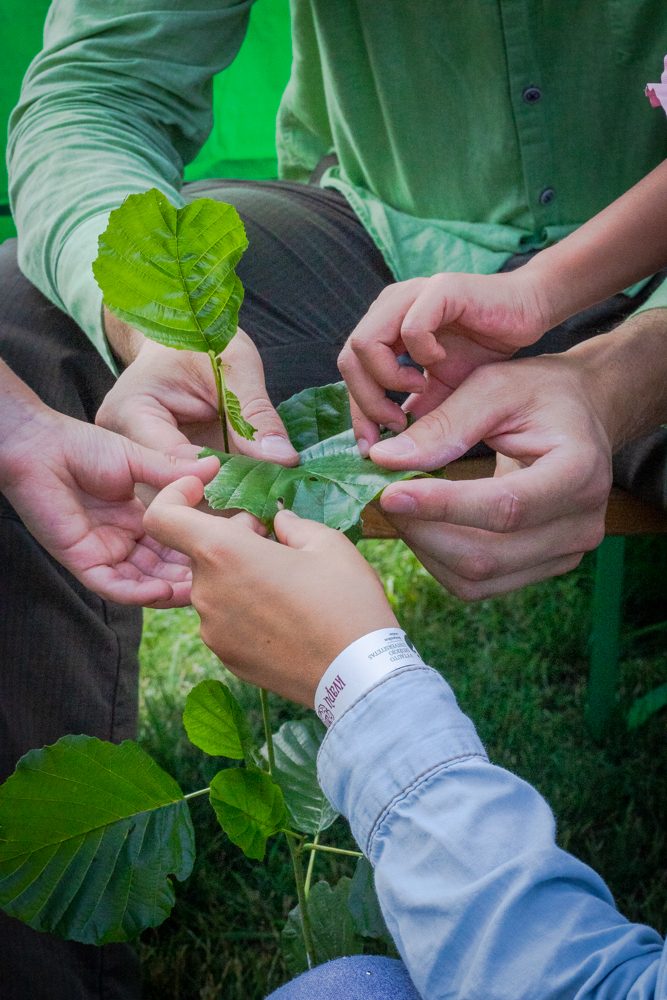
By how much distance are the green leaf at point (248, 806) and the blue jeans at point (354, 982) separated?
0.31ft

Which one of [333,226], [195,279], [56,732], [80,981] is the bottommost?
[80,981]

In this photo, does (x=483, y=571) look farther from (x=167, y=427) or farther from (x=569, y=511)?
(x=167, y=427)

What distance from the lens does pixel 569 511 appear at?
33.6 inches

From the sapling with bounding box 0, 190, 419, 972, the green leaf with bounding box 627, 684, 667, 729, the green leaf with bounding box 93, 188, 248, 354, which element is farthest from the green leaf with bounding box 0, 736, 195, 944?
the green leaf with bounding box 627, 684, 667, 729

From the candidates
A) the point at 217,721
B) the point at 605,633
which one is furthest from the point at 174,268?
the point at 605,633

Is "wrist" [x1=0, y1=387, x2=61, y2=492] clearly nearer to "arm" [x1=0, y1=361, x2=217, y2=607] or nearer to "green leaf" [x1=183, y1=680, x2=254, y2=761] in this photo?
"arm" [x1=0, y1=361, x2=217, y2=607]

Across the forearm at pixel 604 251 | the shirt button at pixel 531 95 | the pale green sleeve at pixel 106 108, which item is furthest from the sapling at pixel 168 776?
the shirt button at pixel 531 95

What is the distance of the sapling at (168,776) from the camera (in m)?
0.67

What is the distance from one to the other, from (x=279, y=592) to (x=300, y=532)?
0.05 meters

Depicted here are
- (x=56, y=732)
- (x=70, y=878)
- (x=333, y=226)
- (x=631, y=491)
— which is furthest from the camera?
(x=333, y=226)

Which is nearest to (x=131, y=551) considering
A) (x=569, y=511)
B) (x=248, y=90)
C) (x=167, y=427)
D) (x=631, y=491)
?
(x=167, y=427)

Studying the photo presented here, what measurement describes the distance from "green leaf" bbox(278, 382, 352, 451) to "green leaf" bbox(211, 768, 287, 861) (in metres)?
0.29

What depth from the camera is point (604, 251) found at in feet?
3.12

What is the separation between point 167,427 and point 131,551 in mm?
121
